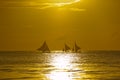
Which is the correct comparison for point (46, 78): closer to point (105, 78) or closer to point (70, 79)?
point (70, 79)

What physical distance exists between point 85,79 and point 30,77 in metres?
6.27

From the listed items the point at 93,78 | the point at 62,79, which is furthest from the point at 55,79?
the point at 93,78

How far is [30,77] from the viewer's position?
52.7 meters

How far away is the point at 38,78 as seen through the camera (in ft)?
170

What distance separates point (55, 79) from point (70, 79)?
63.7 inches

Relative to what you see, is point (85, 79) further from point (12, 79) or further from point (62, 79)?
point (12, 79)

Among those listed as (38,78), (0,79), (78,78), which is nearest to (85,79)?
(78,78)

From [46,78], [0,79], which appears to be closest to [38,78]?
[46,78]

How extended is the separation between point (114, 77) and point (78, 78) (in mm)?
4072

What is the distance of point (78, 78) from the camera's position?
52312 mm

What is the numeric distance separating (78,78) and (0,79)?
8653mm

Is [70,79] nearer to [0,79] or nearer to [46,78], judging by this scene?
[46,78]

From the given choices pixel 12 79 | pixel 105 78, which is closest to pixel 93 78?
pixel 105 78

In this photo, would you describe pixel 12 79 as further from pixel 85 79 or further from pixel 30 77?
pixel 85 79
